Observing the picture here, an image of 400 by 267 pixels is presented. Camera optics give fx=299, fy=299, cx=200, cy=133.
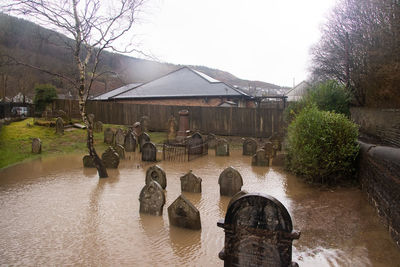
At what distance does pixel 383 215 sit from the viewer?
6.20 m

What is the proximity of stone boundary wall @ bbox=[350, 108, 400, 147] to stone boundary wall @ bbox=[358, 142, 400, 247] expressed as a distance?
5.50 feet

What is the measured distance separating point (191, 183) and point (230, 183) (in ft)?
4.08

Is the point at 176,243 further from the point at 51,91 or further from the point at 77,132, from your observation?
the point at 51,91

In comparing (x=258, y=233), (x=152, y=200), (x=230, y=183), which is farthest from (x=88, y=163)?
(x=258, y=233)

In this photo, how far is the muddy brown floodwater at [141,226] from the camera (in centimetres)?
536

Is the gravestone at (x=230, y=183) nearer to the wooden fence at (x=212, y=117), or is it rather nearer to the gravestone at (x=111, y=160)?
the gravestone at (x=111, y=160)

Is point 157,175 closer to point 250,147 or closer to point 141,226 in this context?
point 141,226

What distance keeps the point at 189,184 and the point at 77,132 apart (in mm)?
13579

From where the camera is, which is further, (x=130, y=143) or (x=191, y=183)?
(x=130, y=143)

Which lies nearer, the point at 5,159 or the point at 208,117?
the point at 5,159

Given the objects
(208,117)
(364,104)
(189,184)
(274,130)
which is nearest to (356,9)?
(364,104)

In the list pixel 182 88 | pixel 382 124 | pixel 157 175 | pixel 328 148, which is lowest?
pixel 157 175

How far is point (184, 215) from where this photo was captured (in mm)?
6598

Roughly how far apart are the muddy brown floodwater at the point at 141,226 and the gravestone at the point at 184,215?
0.15m
